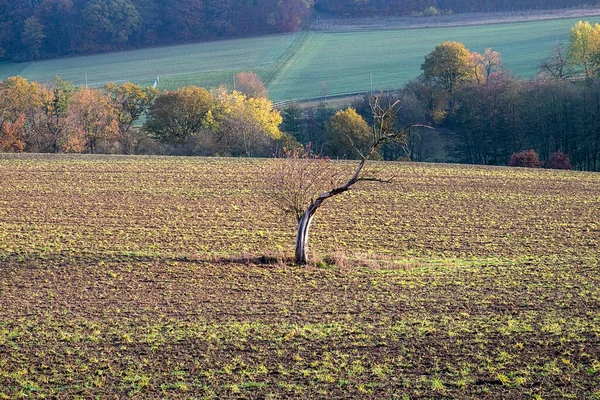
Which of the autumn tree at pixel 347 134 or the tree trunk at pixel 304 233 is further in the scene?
the autumn tree at pixel 347 134

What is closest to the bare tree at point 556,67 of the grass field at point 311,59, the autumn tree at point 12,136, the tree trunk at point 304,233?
the grass field at point 311,59

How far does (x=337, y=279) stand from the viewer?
2545cm

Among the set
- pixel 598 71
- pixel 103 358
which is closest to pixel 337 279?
pixel 103 358

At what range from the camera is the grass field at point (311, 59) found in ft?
293

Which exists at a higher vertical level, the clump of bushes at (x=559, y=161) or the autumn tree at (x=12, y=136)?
the autumn tree at (x=12, y=136)

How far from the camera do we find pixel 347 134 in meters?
62.9

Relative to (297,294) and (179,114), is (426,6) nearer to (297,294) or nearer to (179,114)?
(179,114)

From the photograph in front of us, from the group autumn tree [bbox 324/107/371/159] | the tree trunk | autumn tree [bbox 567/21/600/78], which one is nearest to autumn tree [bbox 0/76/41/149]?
autumn tree [bbox 324/107/371/159]

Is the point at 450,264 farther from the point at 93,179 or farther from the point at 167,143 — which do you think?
the point at 167,143

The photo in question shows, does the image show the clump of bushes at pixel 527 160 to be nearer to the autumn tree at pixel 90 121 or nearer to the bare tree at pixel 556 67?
the bare tree at pixel 556 67

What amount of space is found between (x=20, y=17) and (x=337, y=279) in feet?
306

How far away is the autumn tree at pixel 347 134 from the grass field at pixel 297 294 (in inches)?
850

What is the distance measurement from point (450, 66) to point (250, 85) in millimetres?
21162

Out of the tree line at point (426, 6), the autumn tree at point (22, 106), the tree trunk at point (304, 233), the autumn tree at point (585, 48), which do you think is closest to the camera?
the tree trunk at point (304, 233)
